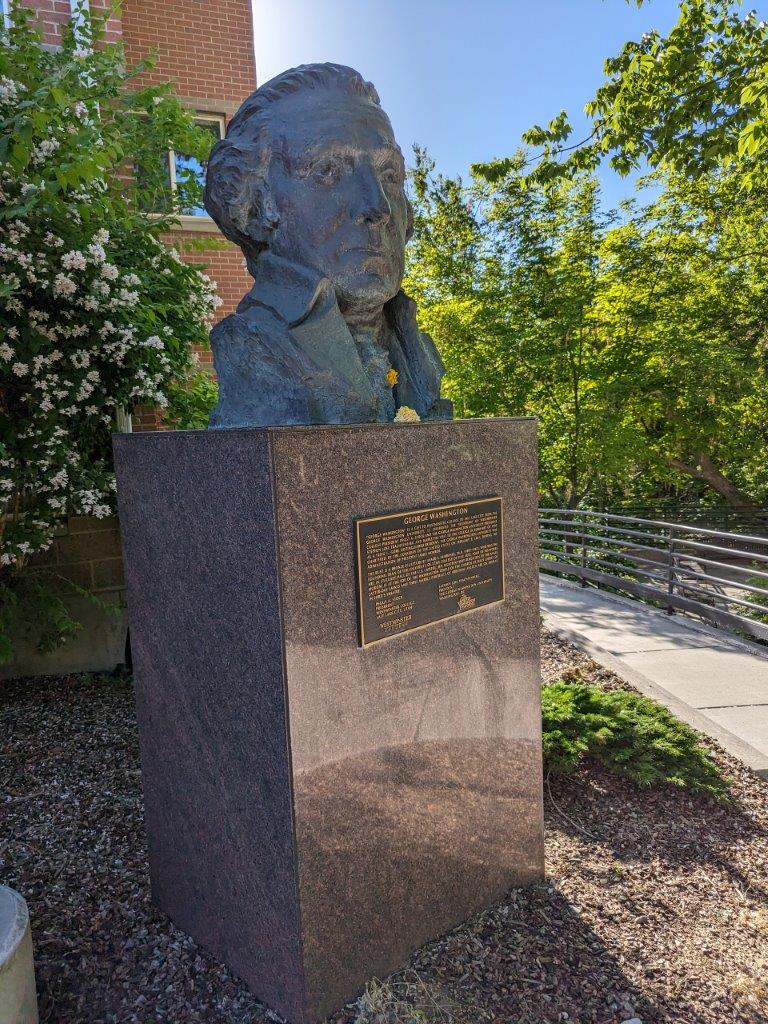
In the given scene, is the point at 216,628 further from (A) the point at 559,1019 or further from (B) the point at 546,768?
(B) the point at 546,768

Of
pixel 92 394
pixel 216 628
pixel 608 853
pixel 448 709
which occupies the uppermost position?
pixel 92 394

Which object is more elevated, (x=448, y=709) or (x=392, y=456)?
(x=392, y=456)

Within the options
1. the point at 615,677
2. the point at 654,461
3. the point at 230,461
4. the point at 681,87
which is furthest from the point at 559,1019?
the point at 654,461

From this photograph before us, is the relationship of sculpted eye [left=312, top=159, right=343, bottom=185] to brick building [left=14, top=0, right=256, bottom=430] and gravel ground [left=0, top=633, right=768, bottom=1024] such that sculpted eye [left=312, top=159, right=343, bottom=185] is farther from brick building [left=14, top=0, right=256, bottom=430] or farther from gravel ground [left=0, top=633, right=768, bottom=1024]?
brick building [left=14, top=0, right=256, bottom=430]

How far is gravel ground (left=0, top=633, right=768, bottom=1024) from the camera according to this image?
266 cm

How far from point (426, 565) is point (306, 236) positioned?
137 centimetres

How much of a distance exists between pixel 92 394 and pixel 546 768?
432 cm

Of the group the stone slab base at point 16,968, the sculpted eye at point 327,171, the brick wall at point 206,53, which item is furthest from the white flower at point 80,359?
the brick wall at point 206,53

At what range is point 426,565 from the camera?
2.78 m

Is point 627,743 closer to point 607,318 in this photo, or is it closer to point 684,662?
point 684,662

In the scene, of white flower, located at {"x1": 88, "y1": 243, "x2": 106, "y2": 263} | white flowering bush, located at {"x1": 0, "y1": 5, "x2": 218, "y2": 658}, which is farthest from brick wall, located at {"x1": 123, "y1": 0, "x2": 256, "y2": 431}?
white flower, located at {"x1": 88, "y1": 243, "x2": 106, "y2": 263}

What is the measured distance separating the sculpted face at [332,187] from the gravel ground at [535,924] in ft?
8.75

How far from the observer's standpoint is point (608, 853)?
360 cm

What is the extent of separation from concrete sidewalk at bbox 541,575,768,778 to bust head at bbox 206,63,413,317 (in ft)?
12.3
